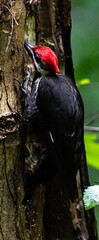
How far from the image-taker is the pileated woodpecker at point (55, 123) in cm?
209

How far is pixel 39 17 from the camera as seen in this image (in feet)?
8.16

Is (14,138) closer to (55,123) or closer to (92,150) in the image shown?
(55,123)

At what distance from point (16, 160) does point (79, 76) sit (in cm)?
113

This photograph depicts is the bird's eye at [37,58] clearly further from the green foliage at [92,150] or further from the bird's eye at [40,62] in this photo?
the green foliage at [92,150]

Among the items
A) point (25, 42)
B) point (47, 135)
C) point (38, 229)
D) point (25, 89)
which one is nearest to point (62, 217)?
point (38, 229)

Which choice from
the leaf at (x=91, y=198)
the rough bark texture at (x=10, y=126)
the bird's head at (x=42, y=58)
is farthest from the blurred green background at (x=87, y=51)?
the leaf at (x=91, y=198)

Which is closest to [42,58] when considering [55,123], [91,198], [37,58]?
[37,58]

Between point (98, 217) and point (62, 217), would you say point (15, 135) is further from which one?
point (98, 217)

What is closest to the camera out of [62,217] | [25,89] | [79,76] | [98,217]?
[25,89]

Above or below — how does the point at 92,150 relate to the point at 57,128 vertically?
below

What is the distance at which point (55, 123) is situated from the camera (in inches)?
84.3

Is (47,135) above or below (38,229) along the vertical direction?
above

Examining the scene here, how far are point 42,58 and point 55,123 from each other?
1.43 feet

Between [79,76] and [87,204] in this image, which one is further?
[79,76]
